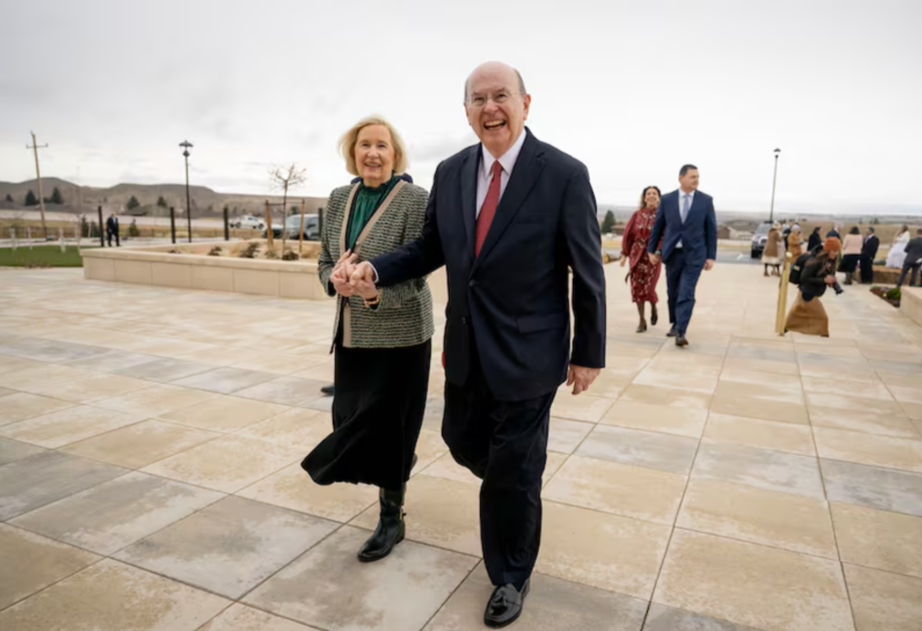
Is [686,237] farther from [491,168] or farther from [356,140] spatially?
[491,168]

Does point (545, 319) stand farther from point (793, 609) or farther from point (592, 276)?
point (793, 609)

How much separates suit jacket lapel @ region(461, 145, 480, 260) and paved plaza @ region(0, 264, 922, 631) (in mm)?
1383

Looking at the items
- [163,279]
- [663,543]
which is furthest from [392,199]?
[163,279]

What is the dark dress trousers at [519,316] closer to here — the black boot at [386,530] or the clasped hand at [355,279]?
the clasped hand at [355,279]

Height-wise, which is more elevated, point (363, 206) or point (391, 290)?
point (363, 206)

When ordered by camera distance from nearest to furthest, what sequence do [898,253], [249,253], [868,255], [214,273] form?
[214,273]
[249,253]
[868,255]
[898,253]

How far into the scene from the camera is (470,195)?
2.47m

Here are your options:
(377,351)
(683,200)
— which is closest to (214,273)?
(683,200)

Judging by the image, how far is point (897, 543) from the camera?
9.97ft

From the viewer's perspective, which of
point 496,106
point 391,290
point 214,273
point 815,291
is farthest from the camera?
point 214,273

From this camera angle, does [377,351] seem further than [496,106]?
Yes

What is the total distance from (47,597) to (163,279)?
36.3 ft

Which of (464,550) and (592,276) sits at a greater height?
(592,276)

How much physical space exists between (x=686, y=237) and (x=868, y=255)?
35.5 feet
